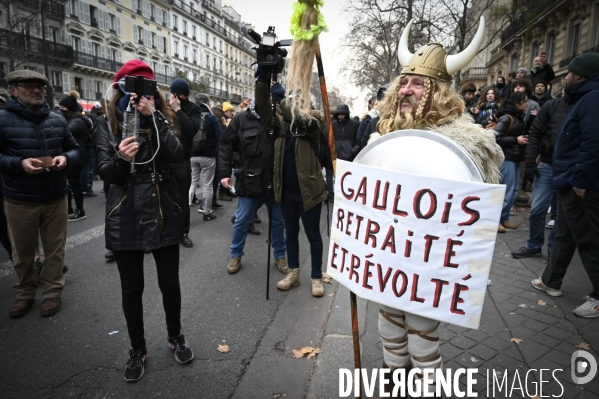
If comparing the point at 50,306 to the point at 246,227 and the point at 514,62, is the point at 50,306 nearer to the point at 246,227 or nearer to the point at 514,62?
the point at 246,227

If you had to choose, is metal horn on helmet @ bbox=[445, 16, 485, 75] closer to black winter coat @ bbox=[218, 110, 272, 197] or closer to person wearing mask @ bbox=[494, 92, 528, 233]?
black winter coat @ bbox=[218, 110, 272, 197]

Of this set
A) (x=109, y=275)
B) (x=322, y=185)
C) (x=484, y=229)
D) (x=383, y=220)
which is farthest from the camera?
(x=109, y=275)

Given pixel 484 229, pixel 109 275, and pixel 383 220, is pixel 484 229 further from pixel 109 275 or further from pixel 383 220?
pixel 109 275

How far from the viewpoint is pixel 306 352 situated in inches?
112

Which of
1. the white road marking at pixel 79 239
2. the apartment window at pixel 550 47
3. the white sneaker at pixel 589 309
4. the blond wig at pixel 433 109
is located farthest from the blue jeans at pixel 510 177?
the apartment window at pixel 550 47

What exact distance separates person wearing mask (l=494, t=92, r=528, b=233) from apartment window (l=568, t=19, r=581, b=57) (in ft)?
61.4

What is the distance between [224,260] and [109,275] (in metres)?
1.41

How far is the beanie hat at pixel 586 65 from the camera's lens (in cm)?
328

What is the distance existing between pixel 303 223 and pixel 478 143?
230cm

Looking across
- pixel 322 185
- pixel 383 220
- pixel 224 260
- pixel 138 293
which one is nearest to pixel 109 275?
pixel 224 260

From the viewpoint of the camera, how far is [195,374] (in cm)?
257

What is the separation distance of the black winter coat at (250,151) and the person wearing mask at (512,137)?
403cm

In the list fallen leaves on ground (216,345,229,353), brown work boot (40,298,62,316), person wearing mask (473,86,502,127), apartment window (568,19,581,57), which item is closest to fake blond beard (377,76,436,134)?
fallen leaves on ground (216,345,229,353)

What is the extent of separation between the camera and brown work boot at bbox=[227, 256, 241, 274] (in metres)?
4.47
